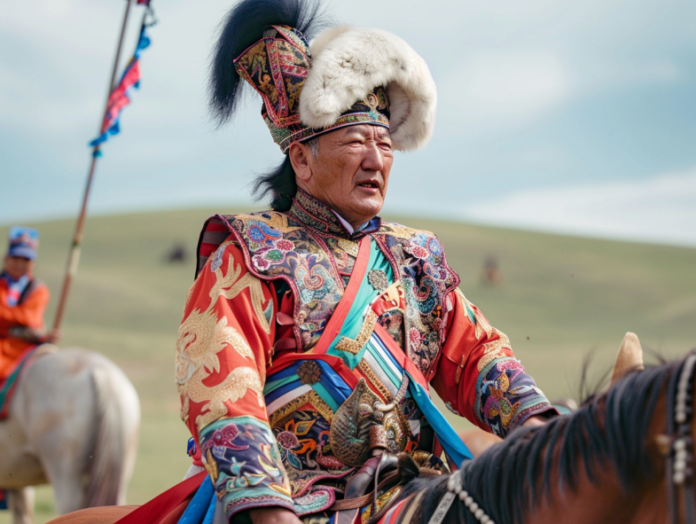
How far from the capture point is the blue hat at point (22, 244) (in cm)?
865

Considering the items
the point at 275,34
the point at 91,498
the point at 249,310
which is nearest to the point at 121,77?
the point at 91,498

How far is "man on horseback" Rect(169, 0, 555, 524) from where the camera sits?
2240 mm

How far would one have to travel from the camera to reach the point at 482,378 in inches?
108

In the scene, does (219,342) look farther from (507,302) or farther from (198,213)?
(198,213)

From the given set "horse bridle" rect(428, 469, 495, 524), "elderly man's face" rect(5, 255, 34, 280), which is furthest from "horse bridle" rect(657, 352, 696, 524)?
"elderly man's face" rect(5, 255, 34, 280)

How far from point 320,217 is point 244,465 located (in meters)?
1.01

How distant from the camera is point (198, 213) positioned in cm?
6069

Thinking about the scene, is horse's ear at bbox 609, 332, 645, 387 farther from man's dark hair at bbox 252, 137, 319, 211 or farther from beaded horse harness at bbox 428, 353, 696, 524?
man's dark hair at bbox 252, 137, 319, 211

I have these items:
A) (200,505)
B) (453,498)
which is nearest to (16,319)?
(200,505)

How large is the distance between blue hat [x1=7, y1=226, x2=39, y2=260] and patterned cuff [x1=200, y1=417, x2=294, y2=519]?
7.16 m

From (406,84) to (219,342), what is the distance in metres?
1.23

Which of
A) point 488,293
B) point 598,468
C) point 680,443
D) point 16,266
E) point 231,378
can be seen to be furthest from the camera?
point 488,293

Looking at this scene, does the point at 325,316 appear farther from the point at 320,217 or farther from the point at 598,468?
the point at 598,468

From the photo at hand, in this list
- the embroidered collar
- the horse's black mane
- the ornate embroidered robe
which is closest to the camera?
the horse's black mane
